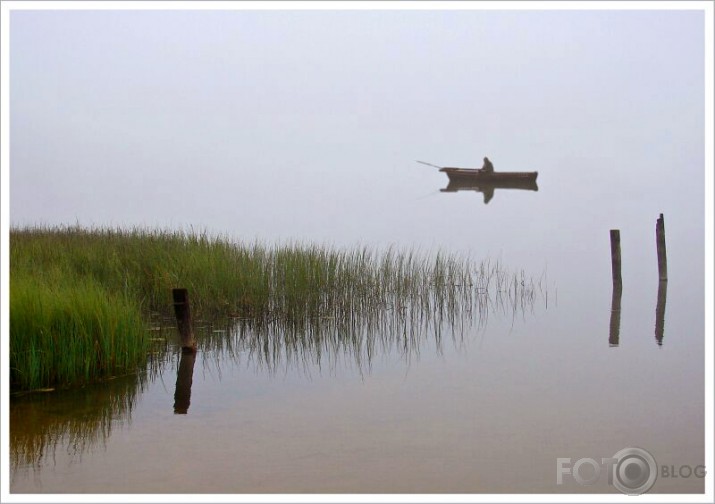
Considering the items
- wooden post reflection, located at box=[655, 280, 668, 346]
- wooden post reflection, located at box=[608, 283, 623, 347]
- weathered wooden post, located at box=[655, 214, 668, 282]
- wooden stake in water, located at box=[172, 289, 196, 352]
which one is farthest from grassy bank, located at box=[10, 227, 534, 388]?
weathered wooden post, located at box=[655, 214, 668, 282]

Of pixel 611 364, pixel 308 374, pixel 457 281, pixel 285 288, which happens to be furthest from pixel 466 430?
pixel 457 281

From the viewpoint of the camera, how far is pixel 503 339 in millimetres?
9867

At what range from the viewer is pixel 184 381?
24.5 ft

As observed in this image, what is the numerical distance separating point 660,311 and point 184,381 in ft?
26.9

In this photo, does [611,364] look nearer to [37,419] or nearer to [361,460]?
[361,460]

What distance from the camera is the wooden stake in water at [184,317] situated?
803 cm

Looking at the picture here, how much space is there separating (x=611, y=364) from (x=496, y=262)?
6077mm

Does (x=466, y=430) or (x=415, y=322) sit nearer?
(x=466, y=430)

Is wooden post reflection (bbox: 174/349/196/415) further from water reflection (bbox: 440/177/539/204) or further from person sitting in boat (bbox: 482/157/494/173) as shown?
person sitting in boat (bbox: 482/157/494/173)

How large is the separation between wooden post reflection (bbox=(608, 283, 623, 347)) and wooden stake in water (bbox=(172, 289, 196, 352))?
5127 mm

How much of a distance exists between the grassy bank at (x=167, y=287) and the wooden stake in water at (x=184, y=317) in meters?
0.43

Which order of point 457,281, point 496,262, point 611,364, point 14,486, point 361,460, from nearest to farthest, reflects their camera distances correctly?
point 14,486, point 361,460, point 611,364, point 457,281, point 496,262

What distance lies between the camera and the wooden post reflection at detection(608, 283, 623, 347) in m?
10.1

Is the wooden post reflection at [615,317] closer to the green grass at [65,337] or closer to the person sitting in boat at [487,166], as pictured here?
the green grass at [65,337]
